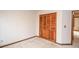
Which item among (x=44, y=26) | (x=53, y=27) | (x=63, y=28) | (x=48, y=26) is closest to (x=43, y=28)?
(x=44, y=26)

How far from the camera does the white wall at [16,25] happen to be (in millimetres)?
4500

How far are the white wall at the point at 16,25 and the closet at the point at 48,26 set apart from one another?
0.60 meters

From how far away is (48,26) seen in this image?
614 centimetres

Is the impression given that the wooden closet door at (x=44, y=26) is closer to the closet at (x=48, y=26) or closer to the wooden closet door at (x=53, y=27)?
the closet at (x=48, y=26)

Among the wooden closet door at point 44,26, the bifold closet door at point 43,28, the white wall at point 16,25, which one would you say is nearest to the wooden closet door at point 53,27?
the wooden closet door at point 44,26

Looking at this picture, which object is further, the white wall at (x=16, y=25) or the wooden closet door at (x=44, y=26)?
the wooden closet door at (x=44, y=26)

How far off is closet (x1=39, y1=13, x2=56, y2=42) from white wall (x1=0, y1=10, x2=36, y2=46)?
0.60 metres

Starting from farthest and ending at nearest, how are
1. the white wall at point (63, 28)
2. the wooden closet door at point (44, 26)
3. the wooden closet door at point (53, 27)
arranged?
the wooden closet door at point (44, 26), the wooden closet door at point (53, 27), the white wall at point (63, 28)

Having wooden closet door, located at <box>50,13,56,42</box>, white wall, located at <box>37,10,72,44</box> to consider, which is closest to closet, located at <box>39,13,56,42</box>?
wooden closet door, located at <box>50,13,56,42</box>

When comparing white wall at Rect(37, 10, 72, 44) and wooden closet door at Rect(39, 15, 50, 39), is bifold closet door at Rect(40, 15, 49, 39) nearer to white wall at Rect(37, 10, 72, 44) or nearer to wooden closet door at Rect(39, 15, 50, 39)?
wooden closet door at Rect(39, 15, 50, 39)

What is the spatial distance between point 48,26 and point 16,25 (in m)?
1.89

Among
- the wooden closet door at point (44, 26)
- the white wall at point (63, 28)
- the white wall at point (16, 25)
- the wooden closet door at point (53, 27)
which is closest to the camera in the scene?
the white wall at point (16, 25)
